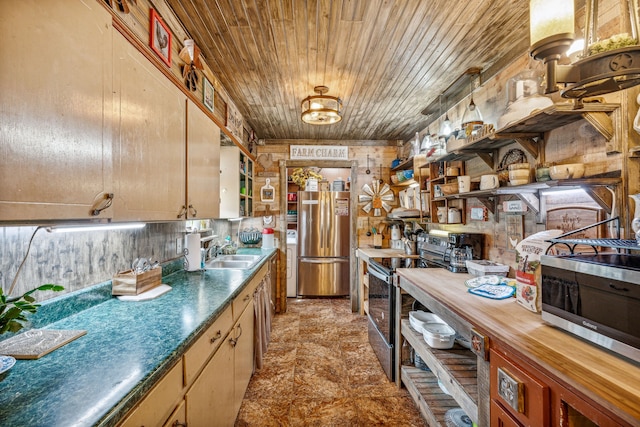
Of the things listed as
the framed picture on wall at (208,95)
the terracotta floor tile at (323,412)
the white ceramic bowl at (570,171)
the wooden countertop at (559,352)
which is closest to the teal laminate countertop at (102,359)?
the terracotta floor tile at (323,412)

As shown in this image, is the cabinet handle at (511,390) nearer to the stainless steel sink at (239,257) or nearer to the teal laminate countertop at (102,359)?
the teal laminate countertop at (102,359)

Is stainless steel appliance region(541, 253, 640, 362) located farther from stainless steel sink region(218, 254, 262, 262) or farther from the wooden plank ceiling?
stainless steel sink region(218, 254, 262, 262)

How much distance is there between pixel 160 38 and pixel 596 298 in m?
2.27

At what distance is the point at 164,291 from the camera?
5.52 ft

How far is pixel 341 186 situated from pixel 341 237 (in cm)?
87

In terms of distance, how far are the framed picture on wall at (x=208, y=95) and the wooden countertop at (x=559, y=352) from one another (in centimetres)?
214

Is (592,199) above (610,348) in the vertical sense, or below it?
above

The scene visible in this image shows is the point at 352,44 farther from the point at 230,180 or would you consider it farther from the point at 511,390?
the point at 511,390

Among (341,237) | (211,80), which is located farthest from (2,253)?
(341,237)

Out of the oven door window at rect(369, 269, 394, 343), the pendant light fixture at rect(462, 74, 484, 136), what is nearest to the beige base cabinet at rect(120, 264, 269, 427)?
the oven door window at rect(369, 269, 394, 343)

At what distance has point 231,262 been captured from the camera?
297cm

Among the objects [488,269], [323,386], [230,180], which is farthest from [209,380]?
[230,180]

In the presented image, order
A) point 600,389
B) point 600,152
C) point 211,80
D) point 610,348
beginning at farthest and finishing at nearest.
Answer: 1. point 211,80
2. point 600,152
3. point 610,348
4. point 600,389

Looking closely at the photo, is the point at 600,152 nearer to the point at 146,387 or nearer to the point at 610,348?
the point at 610,348
